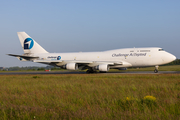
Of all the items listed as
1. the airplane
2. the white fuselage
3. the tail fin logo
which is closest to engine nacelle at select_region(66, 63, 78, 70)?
the airplane

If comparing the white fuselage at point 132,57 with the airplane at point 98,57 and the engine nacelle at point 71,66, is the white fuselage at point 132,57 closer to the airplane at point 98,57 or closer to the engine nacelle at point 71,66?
the airplane at point 98,57

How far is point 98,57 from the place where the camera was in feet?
115

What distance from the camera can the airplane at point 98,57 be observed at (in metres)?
31.9

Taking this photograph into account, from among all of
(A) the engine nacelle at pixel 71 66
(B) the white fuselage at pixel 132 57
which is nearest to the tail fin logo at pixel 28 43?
(B) the white fuselage at pixel 132 57

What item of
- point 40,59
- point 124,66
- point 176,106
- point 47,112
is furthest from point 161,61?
point 47,112

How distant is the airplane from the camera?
31938mm

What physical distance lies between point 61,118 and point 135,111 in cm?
224

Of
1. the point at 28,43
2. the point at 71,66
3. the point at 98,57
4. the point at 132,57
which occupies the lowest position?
the point at 71,66

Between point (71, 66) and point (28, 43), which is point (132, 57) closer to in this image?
point (71, 66)

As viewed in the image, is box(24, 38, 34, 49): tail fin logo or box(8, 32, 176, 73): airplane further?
box(24, 38, 34, 49): tail fin logo

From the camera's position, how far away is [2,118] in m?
5.66

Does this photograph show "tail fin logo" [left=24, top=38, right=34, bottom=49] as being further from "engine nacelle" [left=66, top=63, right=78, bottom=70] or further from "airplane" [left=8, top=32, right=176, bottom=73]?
"engine nacelle" [left=66, top=63, right=78, bottom=70]

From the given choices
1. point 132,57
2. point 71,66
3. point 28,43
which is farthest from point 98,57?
point 28,43

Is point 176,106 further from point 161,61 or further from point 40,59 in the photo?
point 40,59
